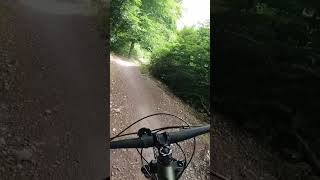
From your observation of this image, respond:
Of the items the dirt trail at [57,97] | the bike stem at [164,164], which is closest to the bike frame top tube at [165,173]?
the bike stem at [164,164]

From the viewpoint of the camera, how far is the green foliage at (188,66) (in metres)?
1.83

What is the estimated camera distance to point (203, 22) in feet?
5.96

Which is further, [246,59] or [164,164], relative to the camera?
[246,59]

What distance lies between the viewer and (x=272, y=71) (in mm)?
1759

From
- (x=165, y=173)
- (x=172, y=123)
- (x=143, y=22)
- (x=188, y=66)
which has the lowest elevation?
(x=165, y=173)

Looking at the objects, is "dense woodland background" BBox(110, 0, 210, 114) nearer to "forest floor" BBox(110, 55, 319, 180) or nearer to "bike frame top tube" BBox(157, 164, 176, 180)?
"forest floor" BBox(110, 55, 319, 180)

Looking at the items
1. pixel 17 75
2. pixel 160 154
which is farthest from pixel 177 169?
pixel 17 75

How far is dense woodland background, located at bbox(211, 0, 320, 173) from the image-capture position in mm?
1696

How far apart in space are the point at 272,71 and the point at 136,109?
0.56m

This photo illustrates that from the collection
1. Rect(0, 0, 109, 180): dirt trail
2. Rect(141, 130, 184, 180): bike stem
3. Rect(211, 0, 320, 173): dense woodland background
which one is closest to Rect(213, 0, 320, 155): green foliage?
Rect(211, 0, 320, 173): dense woodland background

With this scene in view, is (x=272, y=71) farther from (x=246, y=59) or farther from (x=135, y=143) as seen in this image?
(x=135, y=143)

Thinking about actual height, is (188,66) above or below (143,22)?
below

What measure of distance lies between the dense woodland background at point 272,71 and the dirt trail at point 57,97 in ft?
1.65

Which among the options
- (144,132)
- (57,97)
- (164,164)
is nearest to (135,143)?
(144,132)
